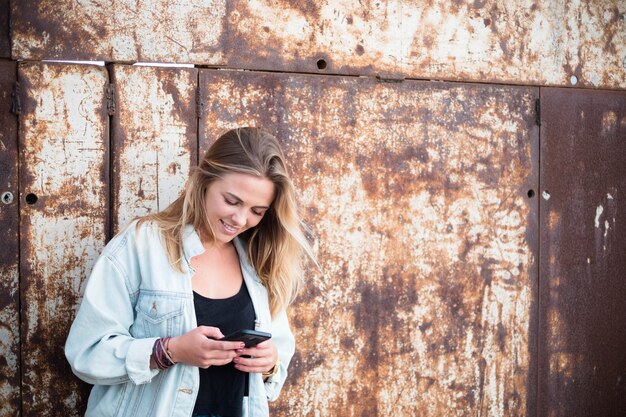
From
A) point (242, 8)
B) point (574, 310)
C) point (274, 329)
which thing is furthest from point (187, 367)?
point (574, 310)

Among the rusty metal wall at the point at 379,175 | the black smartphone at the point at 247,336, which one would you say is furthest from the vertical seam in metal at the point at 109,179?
the black smartphone at the point at 247,336

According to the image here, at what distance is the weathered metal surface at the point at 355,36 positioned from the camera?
2691mm

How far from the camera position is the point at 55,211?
8.80ft

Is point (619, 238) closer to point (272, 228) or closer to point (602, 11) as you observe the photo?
point (602, 11)

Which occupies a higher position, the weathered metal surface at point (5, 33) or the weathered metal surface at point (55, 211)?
the weathered metal surface at point (5, 33)

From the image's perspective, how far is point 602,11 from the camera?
3.51 metres

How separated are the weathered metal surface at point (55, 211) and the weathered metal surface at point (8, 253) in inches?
1.1

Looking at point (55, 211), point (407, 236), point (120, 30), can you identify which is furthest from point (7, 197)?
point (407, 236)

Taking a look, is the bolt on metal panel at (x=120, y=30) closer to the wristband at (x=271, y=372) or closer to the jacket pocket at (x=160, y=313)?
the jacket pocket at (x=160, y=313)

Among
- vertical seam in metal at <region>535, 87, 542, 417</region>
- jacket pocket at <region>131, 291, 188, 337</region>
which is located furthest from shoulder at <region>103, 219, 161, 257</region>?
vertical seam in metal at <region>535, 87, 542, 417</region>

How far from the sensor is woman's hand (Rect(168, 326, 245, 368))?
2.15 metres

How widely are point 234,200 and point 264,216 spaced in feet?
0.92

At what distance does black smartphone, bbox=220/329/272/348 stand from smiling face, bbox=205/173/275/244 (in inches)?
14.3

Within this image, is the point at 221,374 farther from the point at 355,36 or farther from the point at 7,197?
the point at 355,36
